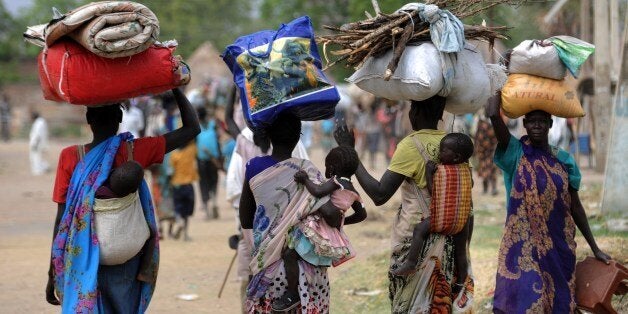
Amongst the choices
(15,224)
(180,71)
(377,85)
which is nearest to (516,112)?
(377,85)

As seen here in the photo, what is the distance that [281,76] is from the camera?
4469 millimetres

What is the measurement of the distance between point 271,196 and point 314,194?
0.23m

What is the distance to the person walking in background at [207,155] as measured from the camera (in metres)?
14.1

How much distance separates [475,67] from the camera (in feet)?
16.2

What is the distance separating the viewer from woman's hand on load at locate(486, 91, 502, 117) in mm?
5310

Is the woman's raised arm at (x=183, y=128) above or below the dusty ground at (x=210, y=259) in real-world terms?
above

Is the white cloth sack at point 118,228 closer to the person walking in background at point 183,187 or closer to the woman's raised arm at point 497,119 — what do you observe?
the woman's raised arm at point 497,119

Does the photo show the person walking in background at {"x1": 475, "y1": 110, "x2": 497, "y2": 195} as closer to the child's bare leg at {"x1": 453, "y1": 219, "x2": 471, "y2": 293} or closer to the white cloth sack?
the child's bare leg at {"x1": 453, "y1": 219, "x2": 471, "y2": 293}

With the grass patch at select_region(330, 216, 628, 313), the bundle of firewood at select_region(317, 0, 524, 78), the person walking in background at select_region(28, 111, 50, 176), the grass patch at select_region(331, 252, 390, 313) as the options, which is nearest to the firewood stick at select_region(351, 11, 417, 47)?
the bundle of firewood at select_region(317, 0, 524, 78)

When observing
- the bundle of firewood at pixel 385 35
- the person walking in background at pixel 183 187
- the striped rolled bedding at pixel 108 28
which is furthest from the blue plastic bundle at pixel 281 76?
the person walking in background at pixel 183 187

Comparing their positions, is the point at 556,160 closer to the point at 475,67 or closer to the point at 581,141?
the point at 475,67

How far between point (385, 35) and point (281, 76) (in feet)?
2.22

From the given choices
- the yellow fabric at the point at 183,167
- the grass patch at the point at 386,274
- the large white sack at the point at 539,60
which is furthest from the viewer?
the yellow fabric at the point at 183,167

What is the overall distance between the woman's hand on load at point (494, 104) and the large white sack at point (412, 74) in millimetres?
667
